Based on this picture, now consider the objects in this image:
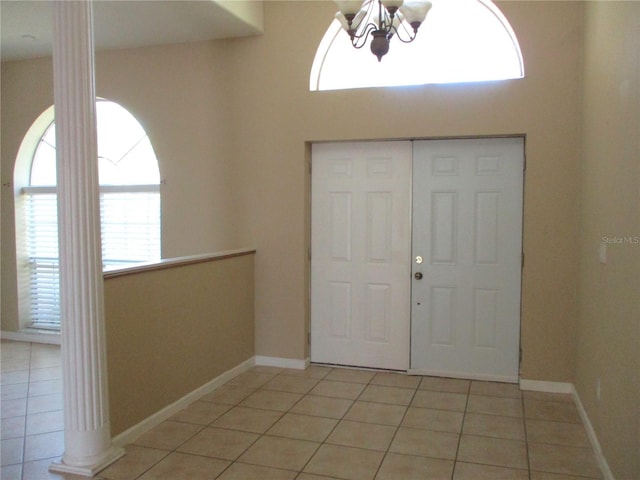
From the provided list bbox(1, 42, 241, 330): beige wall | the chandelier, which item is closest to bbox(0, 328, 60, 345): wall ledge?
bbox(1, 42, 241, 330): beige wall

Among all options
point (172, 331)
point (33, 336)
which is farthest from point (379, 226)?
point (33, 336)

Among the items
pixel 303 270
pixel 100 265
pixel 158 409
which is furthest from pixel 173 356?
pixel 303 270

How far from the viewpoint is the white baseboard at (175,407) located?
3297mm

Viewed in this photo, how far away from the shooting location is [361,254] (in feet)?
15.6

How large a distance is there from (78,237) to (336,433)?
6.44 feet

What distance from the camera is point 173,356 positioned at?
3.79 m

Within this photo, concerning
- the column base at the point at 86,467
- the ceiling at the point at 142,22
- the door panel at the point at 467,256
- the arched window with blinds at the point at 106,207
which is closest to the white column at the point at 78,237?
the column base at the point at 86,467

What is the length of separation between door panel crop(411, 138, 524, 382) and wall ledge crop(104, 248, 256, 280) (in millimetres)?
1508

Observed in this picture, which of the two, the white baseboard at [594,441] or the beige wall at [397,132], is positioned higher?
the beige wall at [397,132]

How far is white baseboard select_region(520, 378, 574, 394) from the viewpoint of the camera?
164 inches

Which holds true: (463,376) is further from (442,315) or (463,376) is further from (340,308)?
(340,308)

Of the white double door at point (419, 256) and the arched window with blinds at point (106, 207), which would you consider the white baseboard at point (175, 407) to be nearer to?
the white double door at point (419, 256)

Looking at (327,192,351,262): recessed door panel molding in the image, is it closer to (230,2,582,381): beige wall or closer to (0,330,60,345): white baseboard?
(230,2,582,381): beige wall

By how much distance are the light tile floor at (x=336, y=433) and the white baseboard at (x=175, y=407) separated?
0.05 metres
